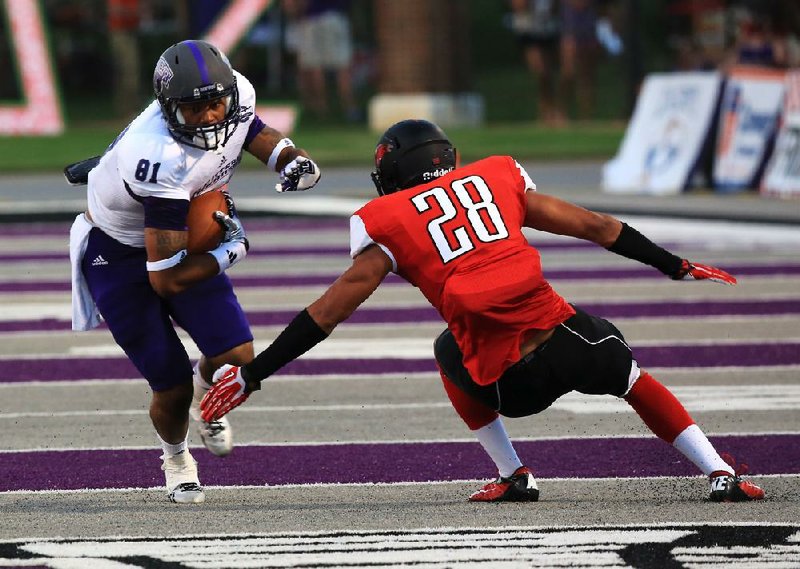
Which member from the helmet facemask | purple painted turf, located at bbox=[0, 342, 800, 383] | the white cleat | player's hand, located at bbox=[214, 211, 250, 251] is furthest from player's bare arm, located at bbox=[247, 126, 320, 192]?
purple painted turf, located at bbox=[0, 342, 800, 383]

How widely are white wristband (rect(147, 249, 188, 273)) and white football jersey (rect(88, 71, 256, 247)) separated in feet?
0.66

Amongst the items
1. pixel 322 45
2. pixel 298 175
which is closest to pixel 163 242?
pixel 298 175

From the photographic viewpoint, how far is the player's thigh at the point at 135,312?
6605 millimetres

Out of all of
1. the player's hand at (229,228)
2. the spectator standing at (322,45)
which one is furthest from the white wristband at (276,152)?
the spectator standing at (322,45)

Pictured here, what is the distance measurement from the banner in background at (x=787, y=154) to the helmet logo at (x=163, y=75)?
1168 cm

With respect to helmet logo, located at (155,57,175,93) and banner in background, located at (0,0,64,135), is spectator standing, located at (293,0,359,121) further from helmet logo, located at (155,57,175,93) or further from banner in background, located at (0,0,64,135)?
helmet logo, located at (155,57,175,93)

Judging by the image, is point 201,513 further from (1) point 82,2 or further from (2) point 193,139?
(1) point 82,2

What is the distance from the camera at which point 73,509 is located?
6312mm

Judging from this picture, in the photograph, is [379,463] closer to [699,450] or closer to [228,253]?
[228,253]

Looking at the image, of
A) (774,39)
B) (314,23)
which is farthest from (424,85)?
(774,39)

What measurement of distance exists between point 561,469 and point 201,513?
4.88 feet

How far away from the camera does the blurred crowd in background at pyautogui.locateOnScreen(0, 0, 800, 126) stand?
79.7 ft

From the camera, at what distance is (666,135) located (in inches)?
731

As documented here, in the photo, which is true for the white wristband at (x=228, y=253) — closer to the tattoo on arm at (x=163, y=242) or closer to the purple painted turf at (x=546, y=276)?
the tattoo on arm at (x=163, y=242)
